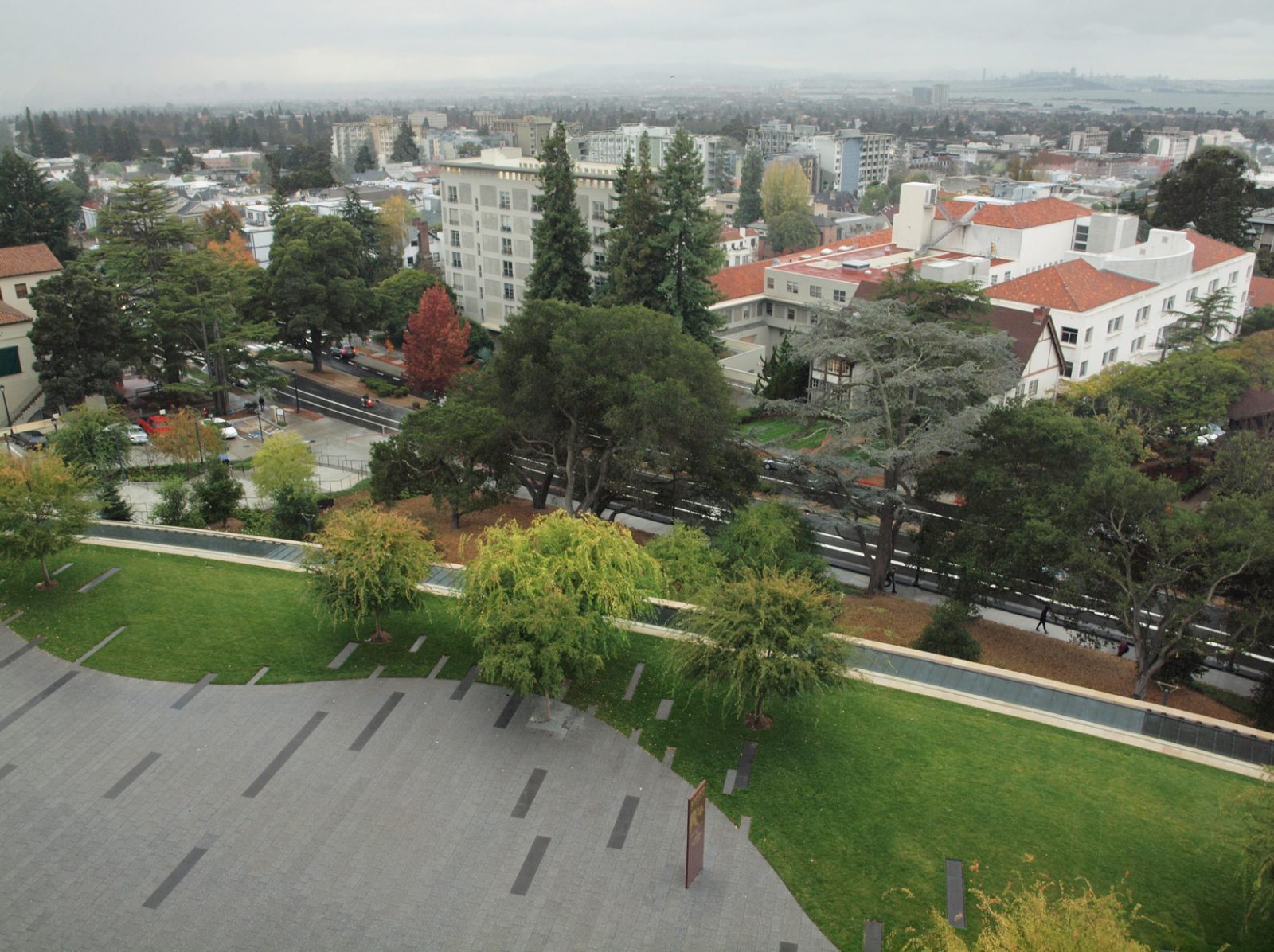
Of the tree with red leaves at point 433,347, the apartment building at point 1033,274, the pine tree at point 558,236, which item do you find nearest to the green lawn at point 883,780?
the pine tree at point 558,236

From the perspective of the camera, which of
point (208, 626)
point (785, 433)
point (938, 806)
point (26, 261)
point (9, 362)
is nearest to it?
point (938, 806)

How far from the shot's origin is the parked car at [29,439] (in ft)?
168

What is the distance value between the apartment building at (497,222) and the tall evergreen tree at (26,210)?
30262mm

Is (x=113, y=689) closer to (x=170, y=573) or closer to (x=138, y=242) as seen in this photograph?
(x=170, y=573)

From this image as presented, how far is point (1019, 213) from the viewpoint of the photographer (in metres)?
70.6

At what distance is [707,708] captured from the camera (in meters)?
25.3

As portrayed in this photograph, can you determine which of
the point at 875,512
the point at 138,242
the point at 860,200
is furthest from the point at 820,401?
the point at 860,200

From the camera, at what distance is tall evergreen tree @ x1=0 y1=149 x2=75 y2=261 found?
251ft

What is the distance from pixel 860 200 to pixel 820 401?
158369mm

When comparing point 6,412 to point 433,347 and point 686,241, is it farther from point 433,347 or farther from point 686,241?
point 686,241

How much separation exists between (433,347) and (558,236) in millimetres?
10754

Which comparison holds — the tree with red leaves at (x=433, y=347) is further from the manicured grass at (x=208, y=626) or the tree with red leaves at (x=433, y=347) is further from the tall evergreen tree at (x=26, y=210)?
the tall evergreen tree at (x=26, y=210)

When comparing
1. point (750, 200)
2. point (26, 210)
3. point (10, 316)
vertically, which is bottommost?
point (10, 316)

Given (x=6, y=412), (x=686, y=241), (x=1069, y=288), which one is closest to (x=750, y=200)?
(x=1069, y=288)
